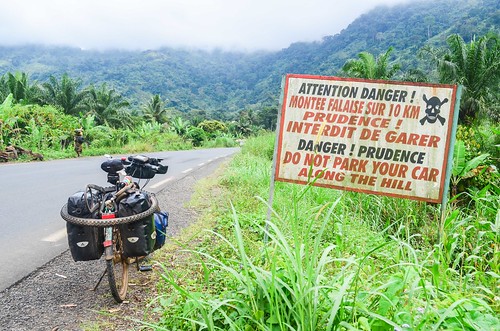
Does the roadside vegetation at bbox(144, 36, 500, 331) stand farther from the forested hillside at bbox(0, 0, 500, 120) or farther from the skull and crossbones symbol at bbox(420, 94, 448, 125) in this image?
the forested hillside at bbox(0, 0, 500, 120)

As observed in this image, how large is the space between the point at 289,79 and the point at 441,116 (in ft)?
4.21

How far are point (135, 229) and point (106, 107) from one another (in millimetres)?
33256

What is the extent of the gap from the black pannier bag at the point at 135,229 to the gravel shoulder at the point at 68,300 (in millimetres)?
373

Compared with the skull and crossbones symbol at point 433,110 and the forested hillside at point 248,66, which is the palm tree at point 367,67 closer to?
the skull and crossbones symbol at point 433,110

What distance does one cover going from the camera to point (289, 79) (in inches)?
128

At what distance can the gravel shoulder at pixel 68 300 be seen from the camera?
2410mm

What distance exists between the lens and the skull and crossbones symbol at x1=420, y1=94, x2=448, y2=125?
3.06 meters

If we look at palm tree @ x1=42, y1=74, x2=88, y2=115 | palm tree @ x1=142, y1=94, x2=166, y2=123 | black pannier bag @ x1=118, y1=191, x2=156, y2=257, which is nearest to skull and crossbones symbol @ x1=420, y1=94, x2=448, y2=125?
black pannier bag @ x1=118, y1=191, x2=156, y2=257

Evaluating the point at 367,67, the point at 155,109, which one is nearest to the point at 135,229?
the point at 367,67

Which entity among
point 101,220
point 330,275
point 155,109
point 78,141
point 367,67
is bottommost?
point 155,109

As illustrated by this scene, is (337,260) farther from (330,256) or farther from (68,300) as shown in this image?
(68,300)

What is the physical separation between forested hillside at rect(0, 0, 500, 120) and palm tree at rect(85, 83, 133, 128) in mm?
44845

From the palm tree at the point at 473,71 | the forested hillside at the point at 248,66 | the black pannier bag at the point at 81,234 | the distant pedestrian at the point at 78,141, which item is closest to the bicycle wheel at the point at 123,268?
the black pannier bag at the point at 81,234

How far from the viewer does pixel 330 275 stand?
268 centimetres
